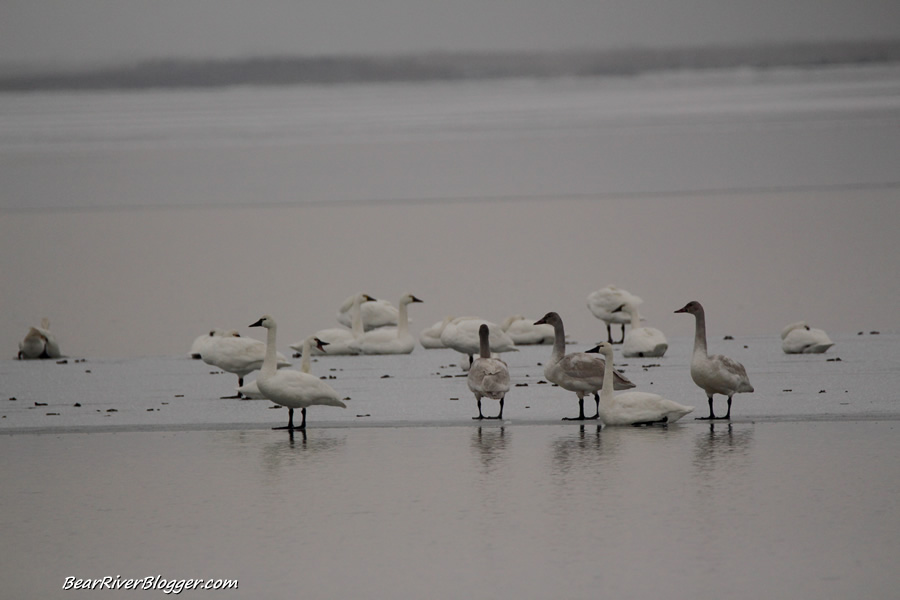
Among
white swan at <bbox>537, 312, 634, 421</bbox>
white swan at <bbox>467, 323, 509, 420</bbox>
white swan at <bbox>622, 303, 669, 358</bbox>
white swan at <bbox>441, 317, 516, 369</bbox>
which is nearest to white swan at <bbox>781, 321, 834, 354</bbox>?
white swan at <bbox>622, 303, 669, 358</bbox>

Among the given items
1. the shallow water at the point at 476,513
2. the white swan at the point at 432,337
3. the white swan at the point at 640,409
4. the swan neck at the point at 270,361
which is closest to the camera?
the shallow water at the point at 476,513

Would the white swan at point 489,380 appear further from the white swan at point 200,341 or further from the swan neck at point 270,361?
the white swan at point 200,341

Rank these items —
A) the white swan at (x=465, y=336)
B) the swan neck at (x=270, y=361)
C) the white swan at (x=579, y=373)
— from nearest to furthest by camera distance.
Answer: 1. the swan neck at (x=270, y=361)
2. the white swan at (x=579, y=373)
3. the white swan at (x=465, y=336)

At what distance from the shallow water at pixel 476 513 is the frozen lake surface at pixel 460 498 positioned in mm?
16

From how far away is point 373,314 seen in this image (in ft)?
54.9

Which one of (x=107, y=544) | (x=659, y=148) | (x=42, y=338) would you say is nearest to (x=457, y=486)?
(x=107, y=544)

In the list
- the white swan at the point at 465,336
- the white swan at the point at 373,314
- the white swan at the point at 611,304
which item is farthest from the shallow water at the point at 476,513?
the white swan at the point at 373,314

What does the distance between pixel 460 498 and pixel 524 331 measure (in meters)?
8.83

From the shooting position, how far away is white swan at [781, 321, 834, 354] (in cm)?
1318

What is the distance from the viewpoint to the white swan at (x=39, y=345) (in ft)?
49.8

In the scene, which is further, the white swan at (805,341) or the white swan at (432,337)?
the white swan at (432,337)

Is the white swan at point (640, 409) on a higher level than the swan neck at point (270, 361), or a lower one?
lower

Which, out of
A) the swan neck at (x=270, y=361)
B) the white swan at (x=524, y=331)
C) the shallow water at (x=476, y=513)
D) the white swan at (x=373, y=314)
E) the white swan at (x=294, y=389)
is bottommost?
the shallow water at (x=476, y=513)

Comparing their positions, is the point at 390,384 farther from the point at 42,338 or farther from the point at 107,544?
the point at 107,544
